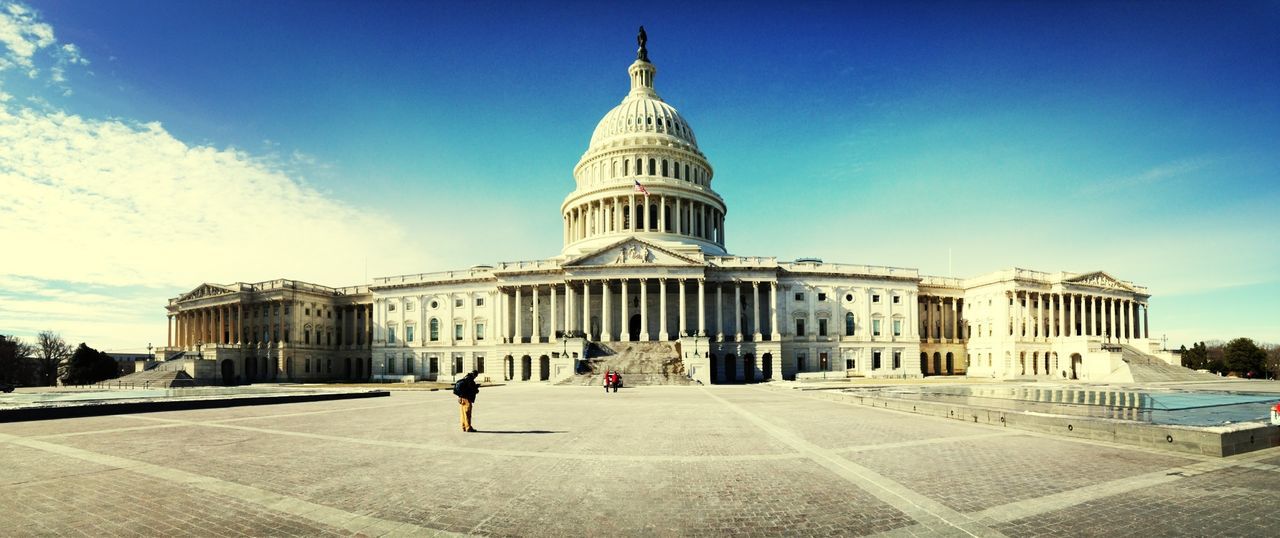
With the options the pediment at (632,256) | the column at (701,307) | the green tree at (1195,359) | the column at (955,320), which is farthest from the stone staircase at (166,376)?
the green tree at (1195,359)

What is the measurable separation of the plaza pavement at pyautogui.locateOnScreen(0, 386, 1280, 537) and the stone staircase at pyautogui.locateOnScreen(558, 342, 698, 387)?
4054 cm

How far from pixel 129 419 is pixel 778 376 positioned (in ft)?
203

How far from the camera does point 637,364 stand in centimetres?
6531

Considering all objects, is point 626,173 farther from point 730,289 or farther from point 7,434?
point 7,434

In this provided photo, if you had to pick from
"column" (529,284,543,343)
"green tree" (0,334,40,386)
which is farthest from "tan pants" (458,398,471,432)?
"green tree" (0,334,40,386)

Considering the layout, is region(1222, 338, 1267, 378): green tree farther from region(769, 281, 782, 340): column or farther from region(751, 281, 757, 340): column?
region(769, 281, 782, 340): column

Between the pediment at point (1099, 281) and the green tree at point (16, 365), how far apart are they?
149m

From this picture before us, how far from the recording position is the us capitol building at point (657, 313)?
7794cm

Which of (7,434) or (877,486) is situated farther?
(7,434)

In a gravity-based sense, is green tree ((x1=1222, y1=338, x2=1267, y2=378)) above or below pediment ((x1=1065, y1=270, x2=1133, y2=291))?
below

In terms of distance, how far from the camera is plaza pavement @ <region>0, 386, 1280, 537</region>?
9.77 m

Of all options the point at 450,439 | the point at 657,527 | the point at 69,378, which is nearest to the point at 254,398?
the point at 450,439

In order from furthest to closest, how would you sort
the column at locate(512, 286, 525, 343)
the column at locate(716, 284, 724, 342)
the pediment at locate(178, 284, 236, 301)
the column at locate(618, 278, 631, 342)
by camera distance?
the pediment at locate(178, 284, 236, 301) → the column at locate(512, 286, 525, 343) → the column at locate(716, 284, 724, 342) → the column at locate(618, 278, 631, 342)

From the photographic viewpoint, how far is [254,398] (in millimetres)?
35094
